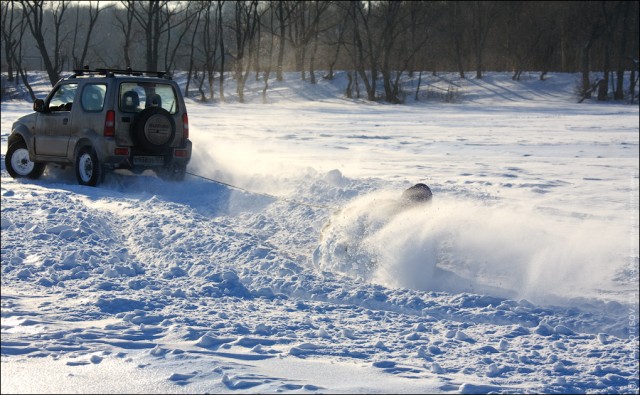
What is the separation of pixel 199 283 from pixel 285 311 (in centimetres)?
112

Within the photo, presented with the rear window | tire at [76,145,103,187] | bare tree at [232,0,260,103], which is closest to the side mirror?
tire at [76,145,103,187]

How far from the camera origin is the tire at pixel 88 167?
41.2 feet

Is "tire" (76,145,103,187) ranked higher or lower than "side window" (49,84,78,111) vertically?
lower

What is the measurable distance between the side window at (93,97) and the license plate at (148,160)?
974 mm

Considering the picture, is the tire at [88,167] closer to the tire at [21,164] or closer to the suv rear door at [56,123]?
the suv rear door at [56,123]

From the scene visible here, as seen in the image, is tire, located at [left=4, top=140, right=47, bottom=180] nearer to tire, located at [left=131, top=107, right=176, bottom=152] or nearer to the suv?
the suv

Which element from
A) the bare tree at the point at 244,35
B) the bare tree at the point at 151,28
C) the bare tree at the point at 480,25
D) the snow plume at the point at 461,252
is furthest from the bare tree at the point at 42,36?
the snow plume at the point at 461,252

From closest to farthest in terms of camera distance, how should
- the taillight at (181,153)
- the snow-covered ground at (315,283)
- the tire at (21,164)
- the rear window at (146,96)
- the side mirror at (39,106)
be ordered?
the snow-covered ground at (315,283)
the rear window at (146,96)
the taillight at (181,153)
the side mirror at (39,106)
the tire at (21,164)

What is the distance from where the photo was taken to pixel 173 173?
43.2 feet

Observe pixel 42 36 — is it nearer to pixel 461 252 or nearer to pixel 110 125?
pixel 110 125

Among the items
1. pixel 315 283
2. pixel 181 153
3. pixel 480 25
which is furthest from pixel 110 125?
pixel 480 25

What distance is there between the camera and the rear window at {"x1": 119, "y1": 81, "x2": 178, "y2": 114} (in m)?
12.6

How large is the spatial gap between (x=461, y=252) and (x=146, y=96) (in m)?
6.45

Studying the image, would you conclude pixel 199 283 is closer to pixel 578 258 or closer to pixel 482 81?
pixel 578 258
